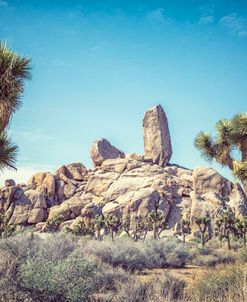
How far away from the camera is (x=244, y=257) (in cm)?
1523

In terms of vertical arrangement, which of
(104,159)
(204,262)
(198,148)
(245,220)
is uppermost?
(104,159)

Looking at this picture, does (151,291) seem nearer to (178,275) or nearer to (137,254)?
(178,275)

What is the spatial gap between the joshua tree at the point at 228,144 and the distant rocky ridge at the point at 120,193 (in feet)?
130

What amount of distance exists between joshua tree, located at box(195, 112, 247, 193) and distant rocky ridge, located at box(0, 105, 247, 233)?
130 ft

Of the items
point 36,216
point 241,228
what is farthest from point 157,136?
point 241,228

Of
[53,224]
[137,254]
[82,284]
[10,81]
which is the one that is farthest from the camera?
[53,224]

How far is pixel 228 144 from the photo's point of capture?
15391 mm

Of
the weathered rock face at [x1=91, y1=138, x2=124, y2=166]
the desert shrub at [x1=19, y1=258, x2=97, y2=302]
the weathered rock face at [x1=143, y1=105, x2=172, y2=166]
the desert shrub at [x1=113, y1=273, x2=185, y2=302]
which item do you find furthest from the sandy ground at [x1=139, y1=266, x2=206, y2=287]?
the weathered rock face at [x1=143, y1=105, x2=172, y2=166]

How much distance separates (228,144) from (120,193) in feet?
157

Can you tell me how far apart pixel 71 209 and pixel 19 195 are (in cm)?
1044

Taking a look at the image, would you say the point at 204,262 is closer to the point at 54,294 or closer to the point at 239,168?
the point at 239,168

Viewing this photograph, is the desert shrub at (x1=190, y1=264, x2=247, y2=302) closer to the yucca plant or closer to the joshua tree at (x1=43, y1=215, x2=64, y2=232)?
the yucca plant

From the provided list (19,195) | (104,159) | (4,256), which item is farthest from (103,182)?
(4,256)

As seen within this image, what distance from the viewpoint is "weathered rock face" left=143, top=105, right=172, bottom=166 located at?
7819 centimetres
